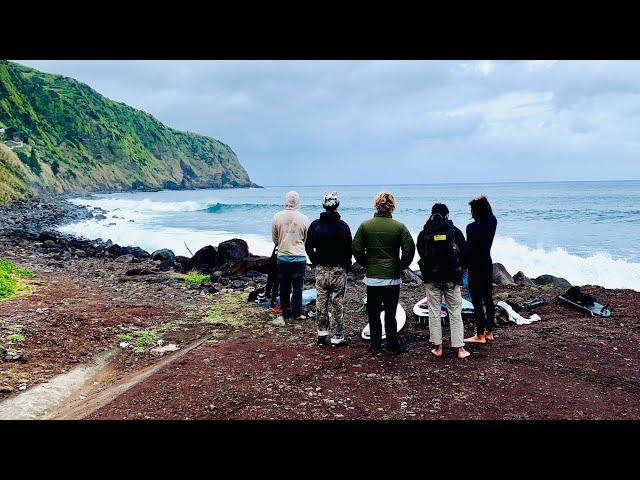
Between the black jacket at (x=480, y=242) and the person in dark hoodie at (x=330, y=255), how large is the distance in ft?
5.82

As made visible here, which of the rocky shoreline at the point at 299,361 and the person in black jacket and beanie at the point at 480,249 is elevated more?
the person in black jacket and beanie at the point at 480,249

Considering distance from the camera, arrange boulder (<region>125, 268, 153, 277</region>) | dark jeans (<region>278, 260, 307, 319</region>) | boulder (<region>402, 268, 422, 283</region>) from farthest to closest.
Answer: boulder (<region>125, 268, 153, 277</region>) → boulder (<region>402, 268, 422, 283</region>) → dark jeans (<region>278, 260, 307, 319</region>)

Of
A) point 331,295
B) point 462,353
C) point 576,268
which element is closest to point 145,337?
point 331,295

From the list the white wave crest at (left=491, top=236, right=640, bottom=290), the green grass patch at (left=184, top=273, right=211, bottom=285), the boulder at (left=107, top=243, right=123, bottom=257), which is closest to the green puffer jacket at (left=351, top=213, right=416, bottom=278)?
the green grass patch at (left=184, top=273, right=211, bottom=285)

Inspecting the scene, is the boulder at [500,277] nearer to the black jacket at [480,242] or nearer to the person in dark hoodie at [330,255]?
the black jacket at [480,242]

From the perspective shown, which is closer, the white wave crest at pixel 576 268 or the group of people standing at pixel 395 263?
the group of people standing at pixel 395 263

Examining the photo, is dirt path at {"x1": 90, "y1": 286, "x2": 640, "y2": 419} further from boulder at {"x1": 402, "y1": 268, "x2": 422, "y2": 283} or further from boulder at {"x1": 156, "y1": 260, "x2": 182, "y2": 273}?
boulder at {"x1": 156, "y1": 260, "x2": 182, "y2": 273}

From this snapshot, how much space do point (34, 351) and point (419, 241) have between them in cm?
574

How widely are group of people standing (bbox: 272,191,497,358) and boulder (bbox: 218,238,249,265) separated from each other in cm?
852

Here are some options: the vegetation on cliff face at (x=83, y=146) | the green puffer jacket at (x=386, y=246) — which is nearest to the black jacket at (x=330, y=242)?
the green puffer jacket at (x=386, y=246)

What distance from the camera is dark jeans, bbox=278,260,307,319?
8078 millimetres

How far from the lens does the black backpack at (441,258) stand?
236 inches

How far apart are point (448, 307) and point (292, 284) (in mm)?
3160
